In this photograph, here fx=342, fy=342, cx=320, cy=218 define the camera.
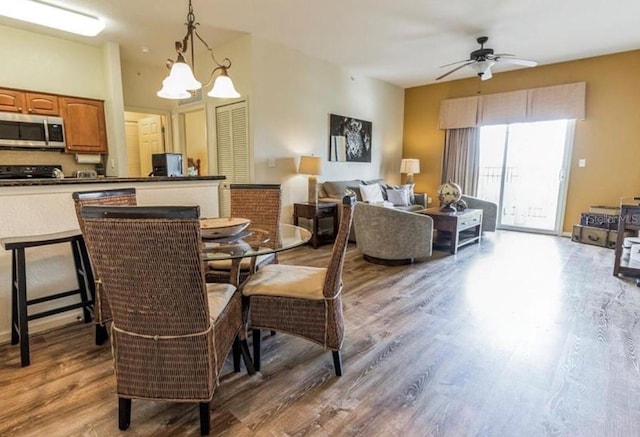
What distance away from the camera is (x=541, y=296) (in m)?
3.03

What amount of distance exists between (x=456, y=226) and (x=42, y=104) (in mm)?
5407

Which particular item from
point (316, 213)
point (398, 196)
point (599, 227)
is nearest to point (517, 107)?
point (599, 227)

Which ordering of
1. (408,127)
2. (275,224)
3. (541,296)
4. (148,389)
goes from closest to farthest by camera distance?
(148,389) → (275,224) → (541,296) → (408,127)

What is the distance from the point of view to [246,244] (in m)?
2.03

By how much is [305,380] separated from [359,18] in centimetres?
367

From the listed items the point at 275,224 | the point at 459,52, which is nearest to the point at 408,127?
the point at 459,52

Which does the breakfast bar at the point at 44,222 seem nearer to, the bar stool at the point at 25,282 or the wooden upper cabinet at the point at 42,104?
the bar stool at the point at 25,282

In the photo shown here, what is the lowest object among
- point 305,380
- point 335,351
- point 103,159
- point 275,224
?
point 305,380

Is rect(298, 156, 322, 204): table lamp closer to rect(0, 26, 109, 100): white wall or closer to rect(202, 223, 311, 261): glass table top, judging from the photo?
rect(202, 223, 311, 261): glass table top

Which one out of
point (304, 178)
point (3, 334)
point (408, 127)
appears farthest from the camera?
point (408, 127)

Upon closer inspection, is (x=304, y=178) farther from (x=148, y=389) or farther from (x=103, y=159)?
(x=148, y=389)

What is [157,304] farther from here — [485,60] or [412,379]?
[485,60]

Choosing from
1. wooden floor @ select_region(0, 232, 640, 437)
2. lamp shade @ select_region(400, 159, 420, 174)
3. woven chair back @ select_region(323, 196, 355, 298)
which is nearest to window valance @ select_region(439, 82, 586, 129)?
lamp shade @ select_region(400, 159, 420, 174)

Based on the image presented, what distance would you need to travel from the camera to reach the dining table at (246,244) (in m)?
1.78
